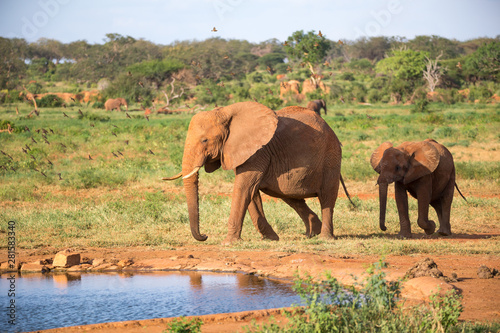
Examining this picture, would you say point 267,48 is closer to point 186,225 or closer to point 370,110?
point 370,110

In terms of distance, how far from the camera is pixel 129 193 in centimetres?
1494

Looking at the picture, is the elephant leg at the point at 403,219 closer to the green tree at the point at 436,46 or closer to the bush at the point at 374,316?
the bush at the point at 374,316

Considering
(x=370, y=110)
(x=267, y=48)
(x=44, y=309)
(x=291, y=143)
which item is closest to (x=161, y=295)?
(x=44, y=309)

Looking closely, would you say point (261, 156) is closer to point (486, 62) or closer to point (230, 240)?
point (230, 240)

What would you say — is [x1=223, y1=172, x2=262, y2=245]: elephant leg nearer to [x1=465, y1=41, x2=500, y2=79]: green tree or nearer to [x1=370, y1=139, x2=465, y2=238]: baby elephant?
[x1=370, y1=139, x2=465, y2=238]: baby elephant

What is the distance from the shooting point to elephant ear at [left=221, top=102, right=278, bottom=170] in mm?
8836

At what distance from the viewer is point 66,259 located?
25.8 feet

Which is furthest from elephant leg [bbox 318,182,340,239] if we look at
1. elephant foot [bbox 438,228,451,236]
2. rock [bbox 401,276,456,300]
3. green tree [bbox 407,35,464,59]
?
green tree [bbox 407,35,464,59]

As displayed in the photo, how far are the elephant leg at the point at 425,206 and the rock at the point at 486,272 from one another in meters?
3.30

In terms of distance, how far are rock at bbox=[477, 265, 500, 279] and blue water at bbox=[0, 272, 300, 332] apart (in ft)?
6.77

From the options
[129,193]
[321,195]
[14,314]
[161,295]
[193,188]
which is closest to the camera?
[14,314]

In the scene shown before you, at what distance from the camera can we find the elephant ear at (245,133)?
348 inches

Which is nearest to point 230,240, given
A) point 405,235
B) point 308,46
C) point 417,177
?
point 405,235

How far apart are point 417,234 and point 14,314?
6900 mm
